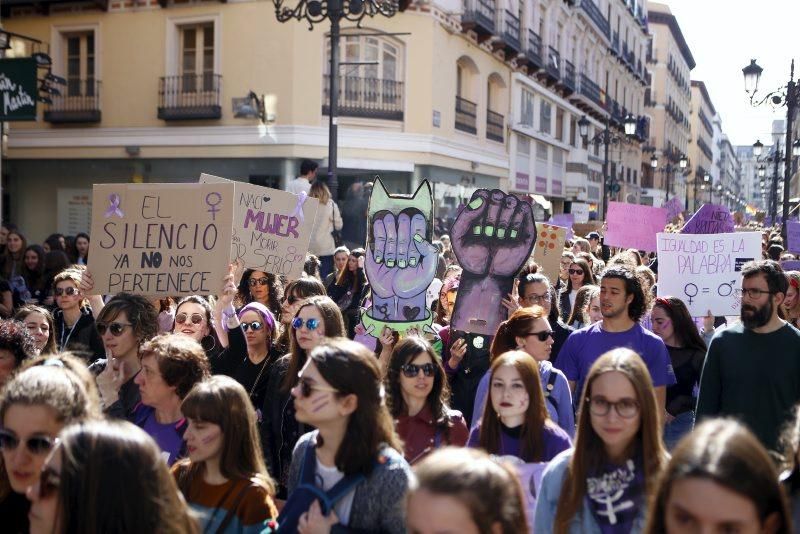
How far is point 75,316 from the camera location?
6.38 meters

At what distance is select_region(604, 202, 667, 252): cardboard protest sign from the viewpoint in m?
11.7

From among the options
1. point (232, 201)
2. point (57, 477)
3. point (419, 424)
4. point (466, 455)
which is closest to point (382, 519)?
point (466, 455)

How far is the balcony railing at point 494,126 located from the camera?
26.2 meters

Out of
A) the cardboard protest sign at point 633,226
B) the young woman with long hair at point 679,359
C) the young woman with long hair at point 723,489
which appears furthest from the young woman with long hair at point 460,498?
the cardboard protest sign at point 633,226

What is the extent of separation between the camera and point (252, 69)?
66.4ft

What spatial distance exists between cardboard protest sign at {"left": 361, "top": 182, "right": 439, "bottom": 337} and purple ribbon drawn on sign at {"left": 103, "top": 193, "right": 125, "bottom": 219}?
5.71 ft

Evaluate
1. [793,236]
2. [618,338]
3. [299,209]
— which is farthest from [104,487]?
[793,236]

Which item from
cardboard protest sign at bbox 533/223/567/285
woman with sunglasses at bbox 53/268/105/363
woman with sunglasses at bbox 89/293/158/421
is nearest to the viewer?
woman with sunglasses at bbox 89/293/158/421

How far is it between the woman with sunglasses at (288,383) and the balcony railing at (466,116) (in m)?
19.1

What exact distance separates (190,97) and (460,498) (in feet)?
65.3

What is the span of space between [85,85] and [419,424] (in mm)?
19915

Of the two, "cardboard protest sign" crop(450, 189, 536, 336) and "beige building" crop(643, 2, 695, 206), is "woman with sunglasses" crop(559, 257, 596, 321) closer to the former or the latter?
"cardboard protest sign" crop(450, 189, 536, 336)

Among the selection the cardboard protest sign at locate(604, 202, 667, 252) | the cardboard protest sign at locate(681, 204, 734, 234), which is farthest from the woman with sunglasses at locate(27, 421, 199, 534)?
the cardboard protest sign at locate(604, 202, 667, 252)

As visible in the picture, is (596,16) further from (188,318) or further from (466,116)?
(188,318)
